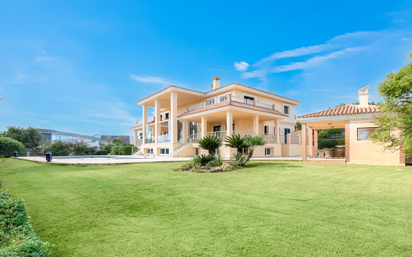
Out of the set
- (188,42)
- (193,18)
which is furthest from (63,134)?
(193,18)

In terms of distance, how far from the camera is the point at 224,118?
78.1 feet

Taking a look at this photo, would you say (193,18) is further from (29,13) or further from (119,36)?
(29,13)

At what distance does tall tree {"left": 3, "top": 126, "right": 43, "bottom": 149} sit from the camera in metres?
34.2

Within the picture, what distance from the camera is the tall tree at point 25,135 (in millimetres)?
34188

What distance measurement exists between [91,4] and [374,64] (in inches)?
829

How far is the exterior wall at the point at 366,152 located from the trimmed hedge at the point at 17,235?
15845 millimetres

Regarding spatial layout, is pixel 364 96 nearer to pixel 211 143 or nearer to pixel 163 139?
pixel 211 143

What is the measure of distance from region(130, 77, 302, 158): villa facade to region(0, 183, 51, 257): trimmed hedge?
16160 mm

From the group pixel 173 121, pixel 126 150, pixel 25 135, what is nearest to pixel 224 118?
pixel 173 121

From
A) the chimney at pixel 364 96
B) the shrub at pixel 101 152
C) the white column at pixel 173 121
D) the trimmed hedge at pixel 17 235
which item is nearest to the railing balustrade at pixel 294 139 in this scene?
the chimney at pixel 364 96

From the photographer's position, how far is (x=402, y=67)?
1000 cm

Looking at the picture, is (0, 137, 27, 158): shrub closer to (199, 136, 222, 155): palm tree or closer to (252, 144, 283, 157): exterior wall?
(199, 136, 222, 155): palm tree

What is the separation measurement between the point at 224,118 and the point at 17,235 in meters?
21.6

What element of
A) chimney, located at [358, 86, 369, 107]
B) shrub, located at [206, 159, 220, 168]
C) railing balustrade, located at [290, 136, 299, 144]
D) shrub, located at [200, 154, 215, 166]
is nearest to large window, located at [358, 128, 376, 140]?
chimney, located at [358, 86, 369, 107]
